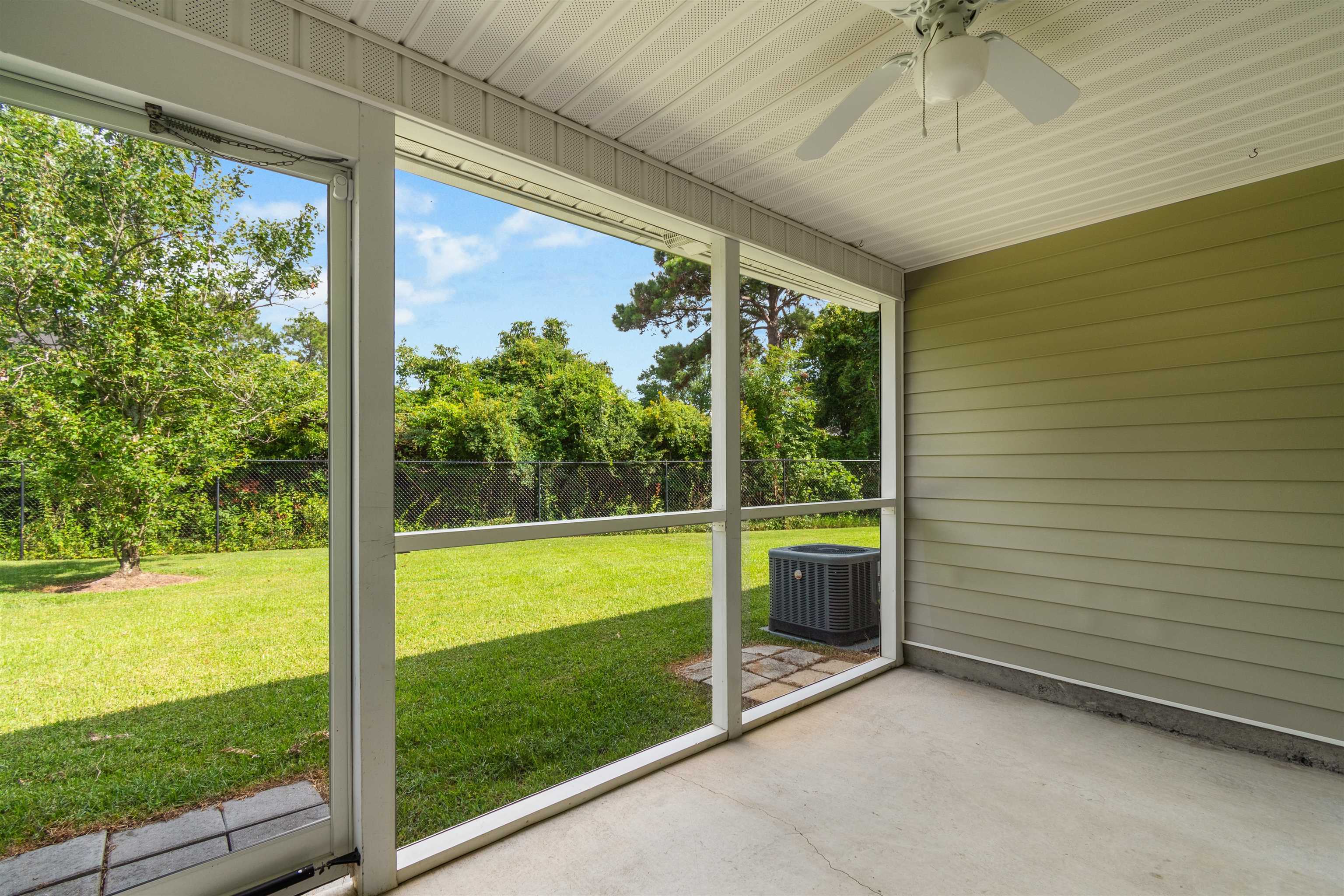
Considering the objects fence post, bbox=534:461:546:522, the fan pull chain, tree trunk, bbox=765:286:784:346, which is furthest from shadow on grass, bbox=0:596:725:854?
tree trunk, bbox=765:286:784:346

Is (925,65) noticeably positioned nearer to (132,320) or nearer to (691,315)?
(132,320)

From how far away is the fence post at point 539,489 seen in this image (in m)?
4.45

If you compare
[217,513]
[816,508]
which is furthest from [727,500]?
[217,513]

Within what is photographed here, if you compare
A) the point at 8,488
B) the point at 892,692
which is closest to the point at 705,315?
the point at 892,692

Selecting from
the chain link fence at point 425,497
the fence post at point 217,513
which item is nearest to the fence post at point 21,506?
the chain link fence at point 425,497

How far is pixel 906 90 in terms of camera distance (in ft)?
7.20

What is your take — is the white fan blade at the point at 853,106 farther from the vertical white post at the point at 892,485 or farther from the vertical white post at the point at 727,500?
the vertical white post at the point at 892,485

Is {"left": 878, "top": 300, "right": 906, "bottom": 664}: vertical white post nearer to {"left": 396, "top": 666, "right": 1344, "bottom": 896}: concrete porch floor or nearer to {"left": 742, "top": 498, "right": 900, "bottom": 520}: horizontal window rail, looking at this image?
{"left": 742, "top": 498, "right": 900, "bottom": 520}: horizontal window rail

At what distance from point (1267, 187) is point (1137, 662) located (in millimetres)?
2313

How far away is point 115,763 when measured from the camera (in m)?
1.67

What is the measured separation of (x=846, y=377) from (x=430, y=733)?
4.96 meters

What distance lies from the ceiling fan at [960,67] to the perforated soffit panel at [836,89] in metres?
0.16

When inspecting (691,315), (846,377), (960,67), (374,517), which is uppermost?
(691,315)

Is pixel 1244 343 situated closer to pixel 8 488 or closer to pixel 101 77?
pixel 101 77
